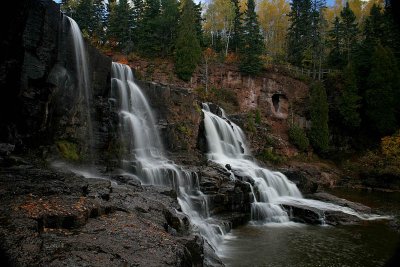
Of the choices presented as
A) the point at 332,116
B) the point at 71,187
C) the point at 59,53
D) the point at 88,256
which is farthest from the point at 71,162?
the point at 332,116

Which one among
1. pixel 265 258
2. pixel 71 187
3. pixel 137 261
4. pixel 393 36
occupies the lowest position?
pixel 265 258

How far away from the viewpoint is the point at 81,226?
7.89 metres

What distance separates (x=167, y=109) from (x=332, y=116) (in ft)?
79.2

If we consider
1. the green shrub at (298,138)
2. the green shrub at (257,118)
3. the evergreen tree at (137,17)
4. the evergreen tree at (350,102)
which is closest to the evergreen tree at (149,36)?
the evergreen tree at (137,17)

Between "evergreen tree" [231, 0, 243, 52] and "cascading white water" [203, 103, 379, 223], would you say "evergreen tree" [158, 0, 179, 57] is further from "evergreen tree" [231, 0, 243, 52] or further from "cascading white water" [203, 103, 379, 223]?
"cascading white water" [203, 103, 379, 223]

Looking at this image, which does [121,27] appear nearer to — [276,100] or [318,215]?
[276,100]

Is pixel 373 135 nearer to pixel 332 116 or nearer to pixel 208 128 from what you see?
pixel 332 116

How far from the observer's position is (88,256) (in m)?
6.27

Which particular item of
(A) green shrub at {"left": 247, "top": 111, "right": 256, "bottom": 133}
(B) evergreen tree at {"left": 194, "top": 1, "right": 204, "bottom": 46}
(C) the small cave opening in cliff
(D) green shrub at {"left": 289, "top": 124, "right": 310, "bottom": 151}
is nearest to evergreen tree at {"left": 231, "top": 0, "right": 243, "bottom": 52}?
(B) evergreen tree at {"left": 194, "top": 1, "right": 204, "bottom": 46}

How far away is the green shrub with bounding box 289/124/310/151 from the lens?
122 feet

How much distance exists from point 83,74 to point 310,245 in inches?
590

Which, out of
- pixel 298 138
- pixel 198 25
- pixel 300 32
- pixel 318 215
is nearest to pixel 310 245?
pixel 318 215

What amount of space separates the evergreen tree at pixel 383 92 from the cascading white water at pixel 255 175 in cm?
1649

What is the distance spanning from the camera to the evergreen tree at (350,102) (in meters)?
37.7
